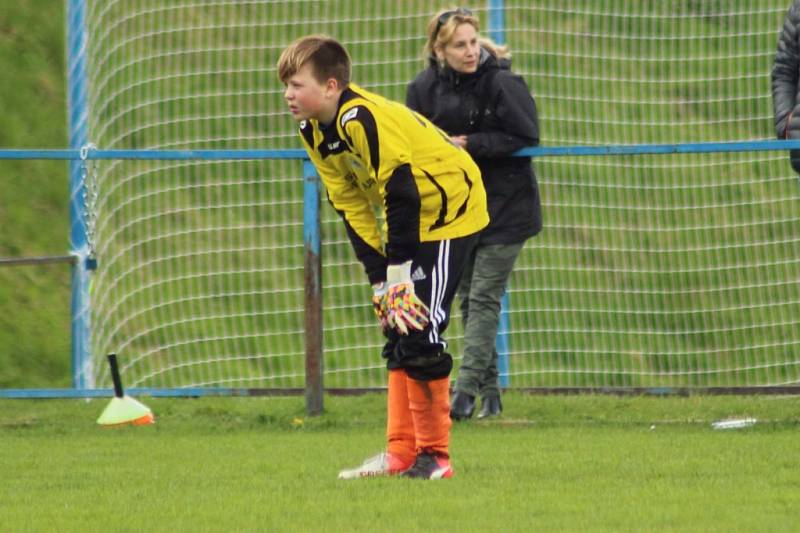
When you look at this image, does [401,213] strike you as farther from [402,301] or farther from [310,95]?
[310,95]

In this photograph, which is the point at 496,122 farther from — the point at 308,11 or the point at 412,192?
the point at 308,11

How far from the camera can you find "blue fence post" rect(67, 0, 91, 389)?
9.71 meters

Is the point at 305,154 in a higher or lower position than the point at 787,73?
lower

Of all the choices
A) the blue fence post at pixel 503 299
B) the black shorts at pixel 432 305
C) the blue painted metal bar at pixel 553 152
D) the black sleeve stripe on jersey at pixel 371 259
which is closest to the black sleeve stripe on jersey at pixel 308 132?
the black sleeve stripe on jersey at pixel 371 259

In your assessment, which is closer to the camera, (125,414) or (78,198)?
(125,414)

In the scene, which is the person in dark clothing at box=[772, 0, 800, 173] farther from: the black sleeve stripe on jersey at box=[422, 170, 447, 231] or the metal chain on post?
the metal chain on post

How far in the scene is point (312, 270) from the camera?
817cm

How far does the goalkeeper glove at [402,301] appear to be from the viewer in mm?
5895

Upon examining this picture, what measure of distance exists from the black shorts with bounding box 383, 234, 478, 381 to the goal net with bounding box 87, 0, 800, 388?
3936mm

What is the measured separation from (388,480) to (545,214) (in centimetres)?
567

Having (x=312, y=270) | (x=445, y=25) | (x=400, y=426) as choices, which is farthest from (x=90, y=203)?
(x=400, y=426)

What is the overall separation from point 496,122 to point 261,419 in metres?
1.93

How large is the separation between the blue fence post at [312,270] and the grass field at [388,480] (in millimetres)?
Answer: 349

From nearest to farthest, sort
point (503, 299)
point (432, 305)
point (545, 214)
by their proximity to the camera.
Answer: point (432, 305), point (503, 299), point (545, 214)
